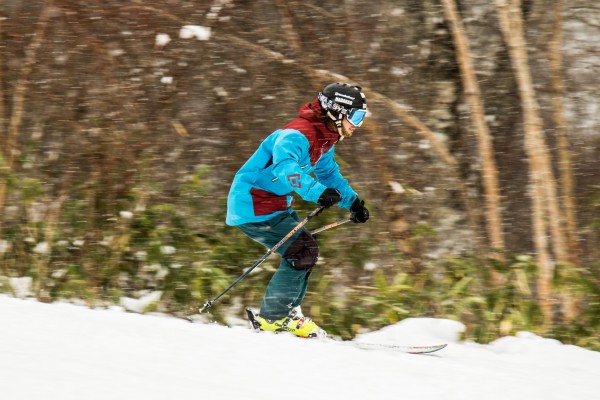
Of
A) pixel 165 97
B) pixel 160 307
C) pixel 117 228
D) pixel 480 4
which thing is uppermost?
pixel 480 4

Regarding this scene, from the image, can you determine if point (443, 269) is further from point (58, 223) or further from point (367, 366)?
point (58, 223)

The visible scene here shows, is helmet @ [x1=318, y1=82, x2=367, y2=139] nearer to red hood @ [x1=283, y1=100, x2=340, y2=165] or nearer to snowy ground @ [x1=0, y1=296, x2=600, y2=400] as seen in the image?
red hood @ [x1=283, y1=100, x2=340, y2=165]

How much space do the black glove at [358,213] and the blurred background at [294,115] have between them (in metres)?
1.93

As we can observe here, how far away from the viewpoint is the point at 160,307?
650cm

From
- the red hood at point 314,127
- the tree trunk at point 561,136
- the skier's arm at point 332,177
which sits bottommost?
the tree trunk at point 561,136

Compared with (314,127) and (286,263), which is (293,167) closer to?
(314,127)

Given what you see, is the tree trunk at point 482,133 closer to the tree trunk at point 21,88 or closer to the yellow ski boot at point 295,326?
the yellow ski boot at point 295,326

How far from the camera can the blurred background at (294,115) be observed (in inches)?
274

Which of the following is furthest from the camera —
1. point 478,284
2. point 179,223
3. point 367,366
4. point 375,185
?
point 375,185

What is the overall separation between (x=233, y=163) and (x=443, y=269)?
7.65 ft

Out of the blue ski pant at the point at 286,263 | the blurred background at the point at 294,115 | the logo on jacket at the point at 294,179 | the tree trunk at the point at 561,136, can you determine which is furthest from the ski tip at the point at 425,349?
the tree trunk at the point at 561,136

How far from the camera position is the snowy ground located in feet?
9.87

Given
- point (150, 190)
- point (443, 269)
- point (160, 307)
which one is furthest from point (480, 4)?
point (160, 307)

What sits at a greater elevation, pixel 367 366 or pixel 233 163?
pixel 367 366
